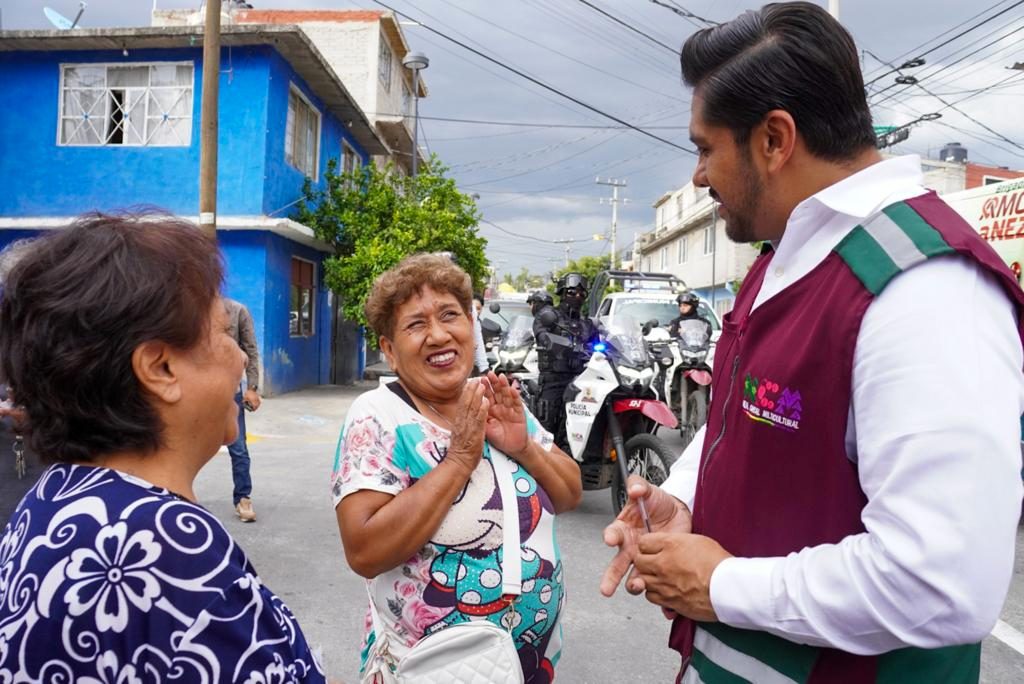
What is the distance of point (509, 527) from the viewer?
2.06 meters

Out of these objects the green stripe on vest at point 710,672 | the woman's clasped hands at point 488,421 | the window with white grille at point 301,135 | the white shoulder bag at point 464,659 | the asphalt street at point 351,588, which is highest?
the window with white grille at point 301,135

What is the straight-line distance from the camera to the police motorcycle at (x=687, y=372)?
321 inches

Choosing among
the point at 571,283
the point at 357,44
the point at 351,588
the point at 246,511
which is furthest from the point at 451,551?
the point at 357,44

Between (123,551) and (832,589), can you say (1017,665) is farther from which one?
(123,551)

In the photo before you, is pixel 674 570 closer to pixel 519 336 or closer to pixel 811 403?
pixel 811 403

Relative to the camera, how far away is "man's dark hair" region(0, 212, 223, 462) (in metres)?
1.15

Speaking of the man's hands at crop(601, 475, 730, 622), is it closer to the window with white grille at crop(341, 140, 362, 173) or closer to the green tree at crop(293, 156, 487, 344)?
the green tree at crop(293, 156, 487, 344)

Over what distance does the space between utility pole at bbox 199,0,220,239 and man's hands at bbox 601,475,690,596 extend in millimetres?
7926

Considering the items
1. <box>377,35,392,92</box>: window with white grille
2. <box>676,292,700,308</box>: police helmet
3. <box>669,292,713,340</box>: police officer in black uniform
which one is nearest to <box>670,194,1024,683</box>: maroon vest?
<box>669,292,713,340</box>: police officer in black uniform

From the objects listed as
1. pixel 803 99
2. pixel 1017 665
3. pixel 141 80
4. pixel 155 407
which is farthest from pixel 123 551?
pixel 141 80

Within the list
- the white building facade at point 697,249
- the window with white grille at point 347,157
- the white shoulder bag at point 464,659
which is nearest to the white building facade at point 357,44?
the window with white grille at point 347,157

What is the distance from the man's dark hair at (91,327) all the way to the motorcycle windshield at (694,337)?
7.77m

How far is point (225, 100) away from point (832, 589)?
13939 mm

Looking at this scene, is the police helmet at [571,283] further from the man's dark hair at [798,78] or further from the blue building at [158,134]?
the blue building at [158,134]
